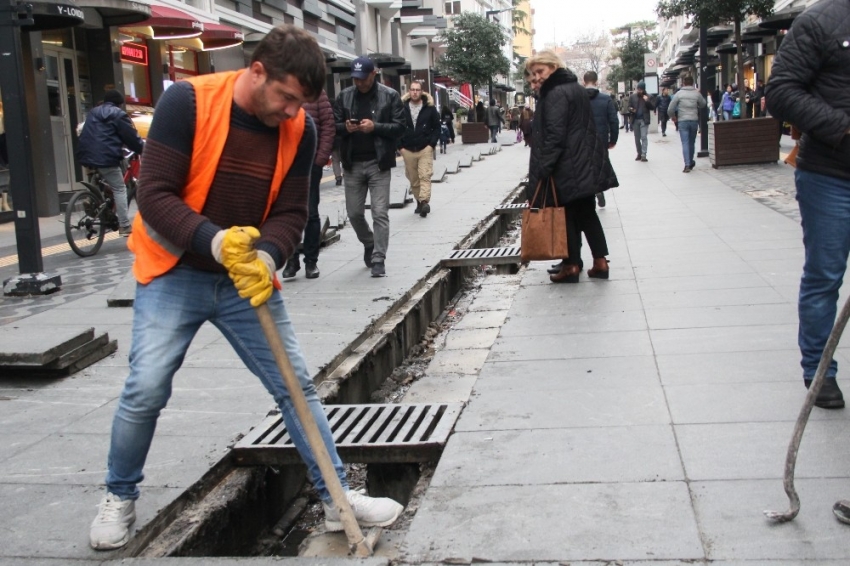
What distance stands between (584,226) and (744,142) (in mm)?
11217

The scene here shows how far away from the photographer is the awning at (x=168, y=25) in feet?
58.0

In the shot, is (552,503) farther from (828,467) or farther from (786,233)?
(786,233)

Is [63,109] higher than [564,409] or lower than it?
higher

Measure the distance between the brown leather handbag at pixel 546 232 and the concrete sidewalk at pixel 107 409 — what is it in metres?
1.06

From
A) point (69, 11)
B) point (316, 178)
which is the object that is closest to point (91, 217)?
point (69, 11)

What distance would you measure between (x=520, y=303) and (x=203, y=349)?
2.53 meters

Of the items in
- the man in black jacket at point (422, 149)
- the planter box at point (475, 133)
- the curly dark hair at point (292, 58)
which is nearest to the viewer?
the curly dark hair at point (292, 58)

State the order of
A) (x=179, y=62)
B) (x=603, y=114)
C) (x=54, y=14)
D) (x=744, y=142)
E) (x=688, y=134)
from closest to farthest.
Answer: (x=54, y=14) → (x=603, y=114) → (x=688, y=134) → (x=744, y=142) → (x=179, y=62)

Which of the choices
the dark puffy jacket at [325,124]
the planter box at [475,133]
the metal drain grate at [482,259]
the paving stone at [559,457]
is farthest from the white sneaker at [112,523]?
the planter box at [475,133]

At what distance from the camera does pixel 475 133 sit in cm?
3881

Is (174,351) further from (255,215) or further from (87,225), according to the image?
(87,225)

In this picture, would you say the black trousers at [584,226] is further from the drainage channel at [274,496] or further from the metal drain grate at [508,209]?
the metal drain grate at [508,209]

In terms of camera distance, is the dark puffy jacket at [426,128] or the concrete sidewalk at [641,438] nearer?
the concrete sidewalk at [641,438]

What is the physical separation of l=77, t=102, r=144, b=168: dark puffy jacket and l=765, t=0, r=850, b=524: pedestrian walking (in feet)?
28.4
